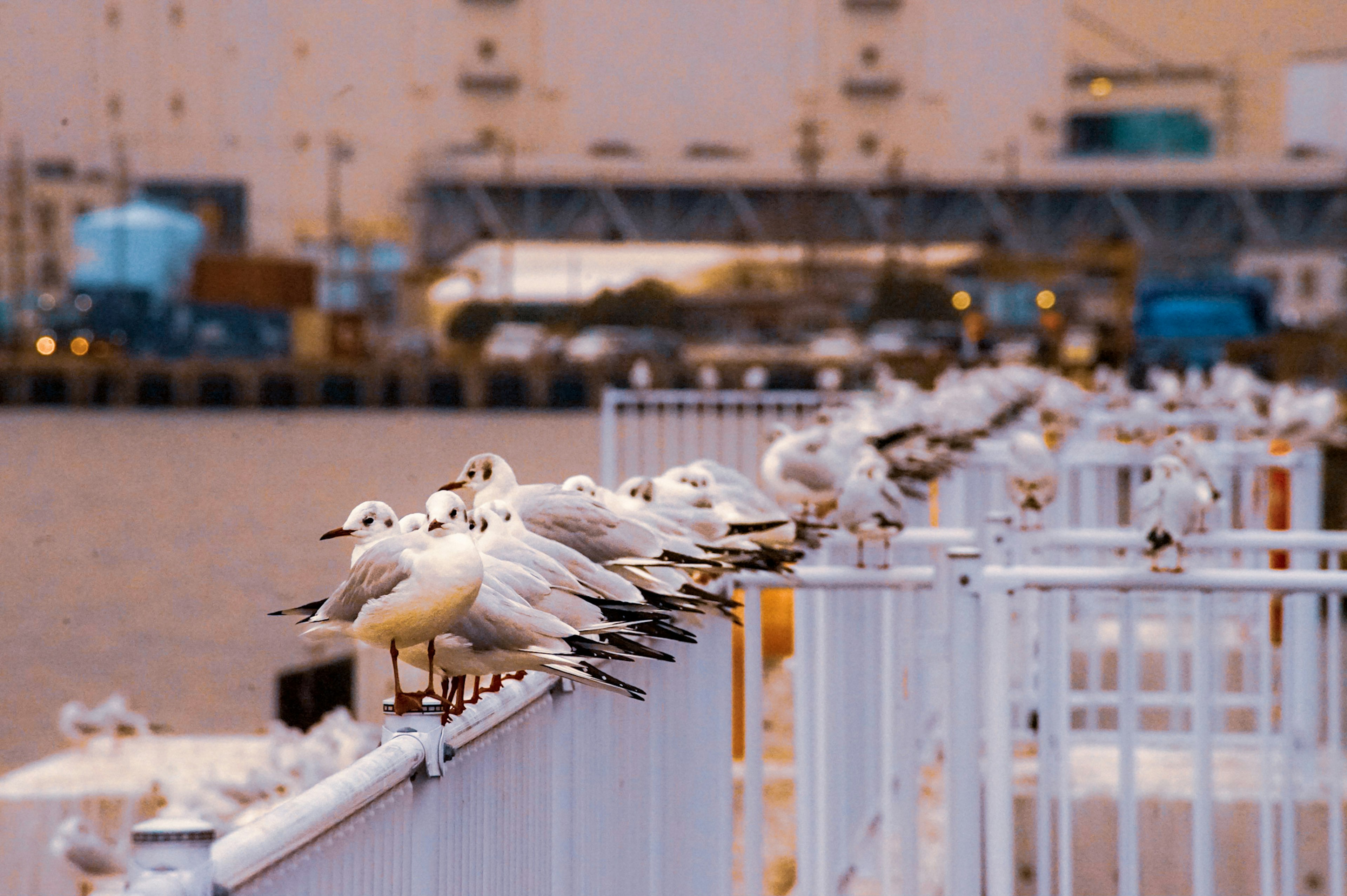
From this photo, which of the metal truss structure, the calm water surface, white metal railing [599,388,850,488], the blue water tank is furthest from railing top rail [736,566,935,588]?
the metal truss structure

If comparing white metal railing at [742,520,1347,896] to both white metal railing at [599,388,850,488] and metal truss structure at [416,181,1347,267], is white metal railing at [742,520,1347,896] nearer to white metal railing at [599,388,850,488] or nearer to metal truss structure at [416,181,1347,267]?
white metal railing at [599,388,850,488]

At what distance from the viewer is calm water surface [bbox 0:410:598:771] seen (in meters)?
12.9

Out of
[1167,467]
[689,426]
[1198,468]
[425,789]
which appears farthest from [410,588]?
[689,426]

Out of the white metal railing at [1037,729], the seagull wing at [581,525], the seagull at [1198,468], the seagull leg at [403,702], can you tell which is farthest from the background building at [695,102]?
the seagull leg at [403,702]

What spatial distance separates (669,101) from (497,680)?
128 ft

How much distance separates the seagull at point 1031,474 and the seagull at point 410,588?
2.72m

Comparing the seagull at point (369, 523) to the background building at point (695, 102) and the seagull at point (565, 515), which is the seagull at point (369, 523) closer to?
the seagull at point (565, 515)


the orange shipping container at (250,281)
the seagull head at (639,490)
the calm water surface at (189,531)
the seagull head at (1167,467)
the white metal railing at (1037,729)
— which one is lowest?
the calm water surface at (189,531)

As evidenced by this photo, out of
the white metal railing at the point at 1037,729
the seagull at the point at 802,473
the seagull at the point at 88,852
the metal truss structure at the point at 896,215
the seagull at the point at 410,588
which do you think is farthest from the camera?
A: the metal truss structure at the point at 896,215

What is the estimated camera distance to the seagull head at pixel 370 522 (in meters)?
2.11

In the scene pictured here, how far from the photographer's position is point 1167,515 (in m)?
2.94

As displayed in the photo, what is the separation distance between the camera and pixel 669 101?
40.4 metres

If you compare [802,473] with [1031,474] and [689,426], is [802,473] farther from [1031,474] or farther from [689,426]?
[689,426]

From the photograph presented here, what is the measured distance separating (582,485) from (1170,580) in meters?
0.92
